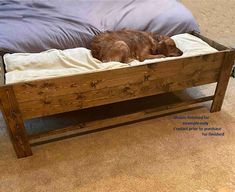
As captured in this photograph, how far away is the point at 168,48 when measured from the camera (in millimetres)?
1829

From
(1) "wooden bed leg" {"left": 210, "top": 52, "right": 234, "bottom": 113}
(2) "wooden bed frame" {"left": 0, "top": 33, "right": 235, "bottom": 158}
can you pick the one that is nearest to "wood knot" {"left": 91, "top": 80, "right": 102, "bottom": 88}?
(2) "wooden bed frame" {"left": 0, "top": 33, "right": 235, "bottom": 158}

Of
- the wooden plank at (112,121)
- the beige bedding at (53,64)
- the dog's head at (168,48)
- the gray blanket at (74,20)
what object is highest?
the gray blanket at (74,20)

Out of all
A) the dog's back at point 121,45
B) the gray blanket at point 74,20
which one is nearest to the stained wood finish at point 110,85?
the dog's back at point 121,45

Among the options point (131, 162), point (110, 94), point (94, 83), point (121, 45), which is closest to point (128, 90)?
point (110, 94)

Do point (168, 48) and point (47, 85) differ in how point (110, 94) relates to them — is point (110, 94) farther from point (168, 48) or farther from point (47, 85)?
point (168, 48)

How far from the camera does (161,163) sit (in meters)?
1.52

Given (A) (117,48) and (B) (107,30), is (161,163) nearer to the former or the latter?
(A) (117,48)

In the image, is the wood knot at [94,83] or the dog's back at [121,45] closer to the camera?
the wood knot at [94,83]

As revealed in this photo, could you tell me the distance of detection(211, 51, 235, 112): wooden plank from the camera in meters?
1.75

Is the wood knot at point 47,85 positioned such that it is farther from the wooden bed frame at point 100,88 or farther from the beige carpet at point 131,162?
the beige carpet at point 131,162

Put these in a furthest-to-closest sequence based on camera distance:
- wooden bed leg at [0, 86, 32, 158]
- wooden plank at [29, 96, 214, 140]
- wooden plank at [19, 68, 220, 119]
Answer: wooden plank at [29, 96, 214, 140] → wooden plank at [19, 68, 220, 119] → wooden bed leg at [0, 86, 32, 158]

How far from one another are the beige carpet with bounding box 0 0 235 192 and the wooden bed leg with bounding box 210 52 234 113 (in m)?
0.13

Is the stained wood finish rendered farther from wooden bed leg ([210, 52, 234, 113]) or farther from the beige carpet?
the beige carpet

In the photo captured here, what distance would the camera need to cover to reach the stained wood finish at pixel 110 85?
55.9 inches
